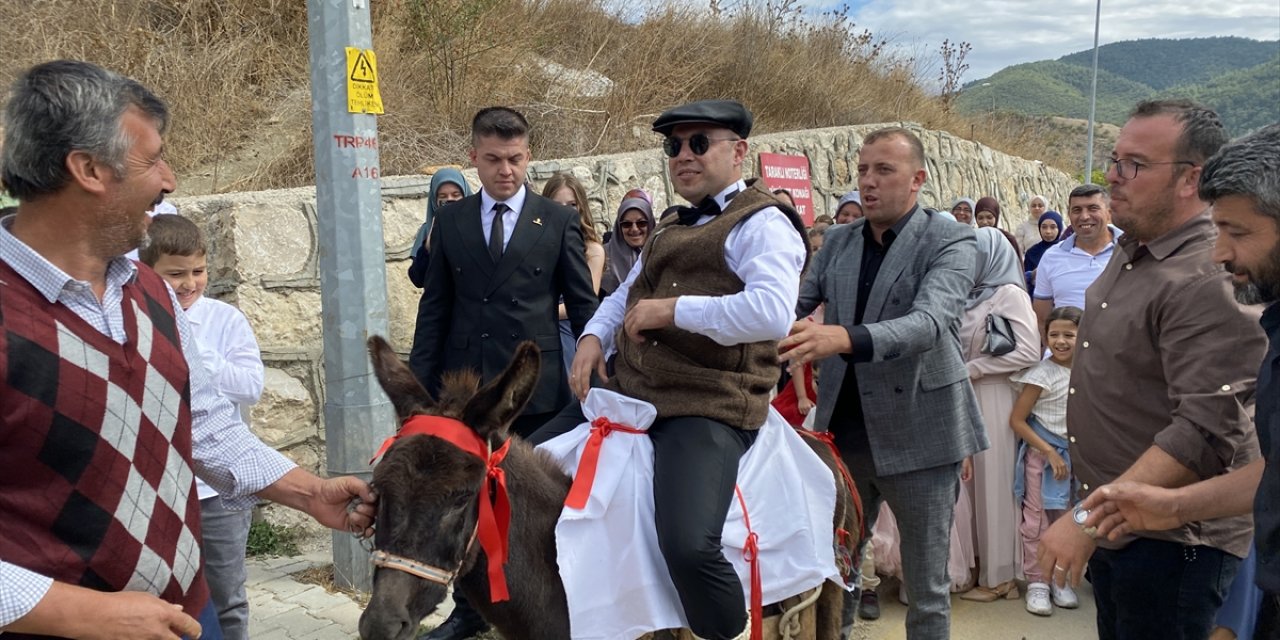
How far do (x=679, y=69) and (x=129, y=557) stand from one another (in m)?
12.3

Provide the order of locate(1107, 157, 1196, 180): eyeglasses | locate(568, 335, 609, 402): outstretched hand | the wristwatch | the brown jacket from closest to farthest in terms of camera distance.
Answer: the wristwatch, locate(1107, 157, 1196, 180): eyeglasses, the brown jacket, locate(568, 335, 609, 402): outstretched hand

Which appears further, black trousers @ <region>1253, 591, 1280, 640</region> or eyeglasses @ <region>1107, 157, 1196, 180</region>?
eyeglasses @ <region>1107, 157, 1196, 180</region>

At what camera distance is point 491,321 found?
4.64m

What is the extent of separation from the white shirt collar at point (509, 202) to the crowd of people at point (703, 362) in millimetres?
18

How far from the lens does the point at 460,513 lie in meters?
2.62

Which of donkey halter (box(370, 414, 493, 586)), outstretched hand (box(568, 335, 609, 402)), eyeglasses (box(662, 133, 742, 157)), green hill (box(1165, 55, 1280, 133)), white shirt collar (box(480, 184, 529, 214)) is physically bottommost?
donkey halter (box(370, 414, 493, 586))

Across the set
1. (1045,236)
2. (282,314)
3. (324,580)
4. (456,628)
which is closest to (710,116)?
(456,628)

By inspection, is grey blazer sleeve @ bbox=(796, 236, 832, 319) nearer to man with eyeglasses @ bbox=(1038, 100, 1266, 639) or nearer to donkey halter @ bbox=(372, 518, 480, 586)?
man with eyeglasses @ bbox=(1038, 100, 1266, 639)

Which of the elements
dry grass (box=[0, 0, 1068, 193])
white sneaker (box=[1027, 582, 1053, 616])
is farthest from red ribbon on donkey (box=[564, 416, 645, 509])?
dry grass (box=[0, 0, 1068, 193])

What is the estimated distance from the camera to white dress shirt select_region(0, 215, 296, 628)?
1.69 meters

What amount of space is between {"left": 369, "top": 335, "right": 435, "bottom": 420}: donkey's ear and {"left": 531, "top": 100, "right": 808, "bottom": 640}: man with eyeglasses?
773 millimetres

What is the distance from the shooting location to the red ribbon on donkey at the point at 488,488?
8.70ft

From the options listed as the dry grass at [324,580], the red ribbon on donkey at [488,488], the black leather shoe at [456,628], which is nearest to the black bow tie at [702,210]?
the red ribbon on donkey at [488,488]

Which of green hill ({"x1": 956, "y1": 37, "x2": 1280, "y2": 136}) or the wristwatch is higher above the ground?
green hill ({"x1": 956, "y1": 37, "x2": 1280, "y2": 136})
